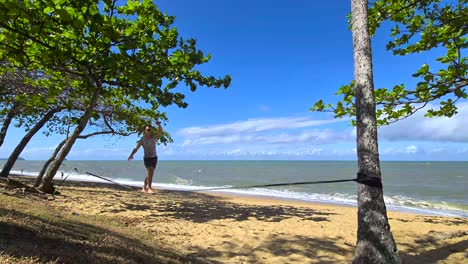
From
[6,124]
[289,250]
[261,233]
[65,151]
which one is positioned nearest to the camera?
[289,250]

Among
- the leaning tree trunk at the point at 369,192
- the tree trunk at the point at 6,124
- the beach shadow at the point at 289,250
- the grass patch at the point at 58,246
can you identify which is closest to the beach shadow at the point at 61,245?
the grass patch at the point at 58,246

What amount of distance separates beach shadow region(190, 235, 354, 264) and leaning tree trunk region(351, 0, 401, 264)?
1.75 metres

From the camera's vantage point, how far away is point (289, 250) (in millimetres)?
6340

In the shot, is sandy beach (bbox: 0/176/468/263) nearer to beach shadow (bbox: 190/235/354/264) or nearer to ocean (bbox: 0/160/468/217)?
beach shadow (bbox: 190/235/354/264)

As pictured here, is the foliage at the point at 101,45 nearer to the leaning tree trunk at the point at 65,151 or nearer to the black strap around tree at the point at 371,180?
the leaning tree trunk at the point at 65,151

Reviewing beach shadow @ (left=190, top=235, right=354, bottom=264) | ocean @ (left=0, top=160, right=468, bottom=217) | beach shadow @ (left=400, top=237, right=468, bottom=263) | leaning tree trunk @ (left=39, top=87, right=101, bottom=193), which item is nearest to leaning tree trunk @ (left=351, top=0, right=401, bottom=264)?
beach shadow @ (left=190, top=235, right=354, bottom=264)

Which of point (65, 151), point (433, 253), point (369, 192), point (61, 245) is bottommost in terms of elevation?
point (433, 253)

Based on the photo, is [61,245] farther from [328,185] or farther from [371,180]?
[328,185]

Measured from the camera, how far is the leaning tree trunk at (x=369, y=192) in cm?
413

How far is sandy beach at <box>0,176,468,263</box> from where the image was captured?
607cm

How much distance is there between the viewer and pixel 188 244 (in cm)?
639

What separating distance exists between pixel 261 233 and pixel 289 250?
3.96 feet

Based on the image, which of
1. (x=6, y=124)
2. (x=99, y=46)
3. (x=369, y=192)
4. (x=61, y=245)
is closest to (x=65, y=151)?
(x=99, y=46)

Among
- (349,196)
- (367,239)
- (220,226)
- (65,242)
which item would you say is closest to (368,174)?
(367,239)
